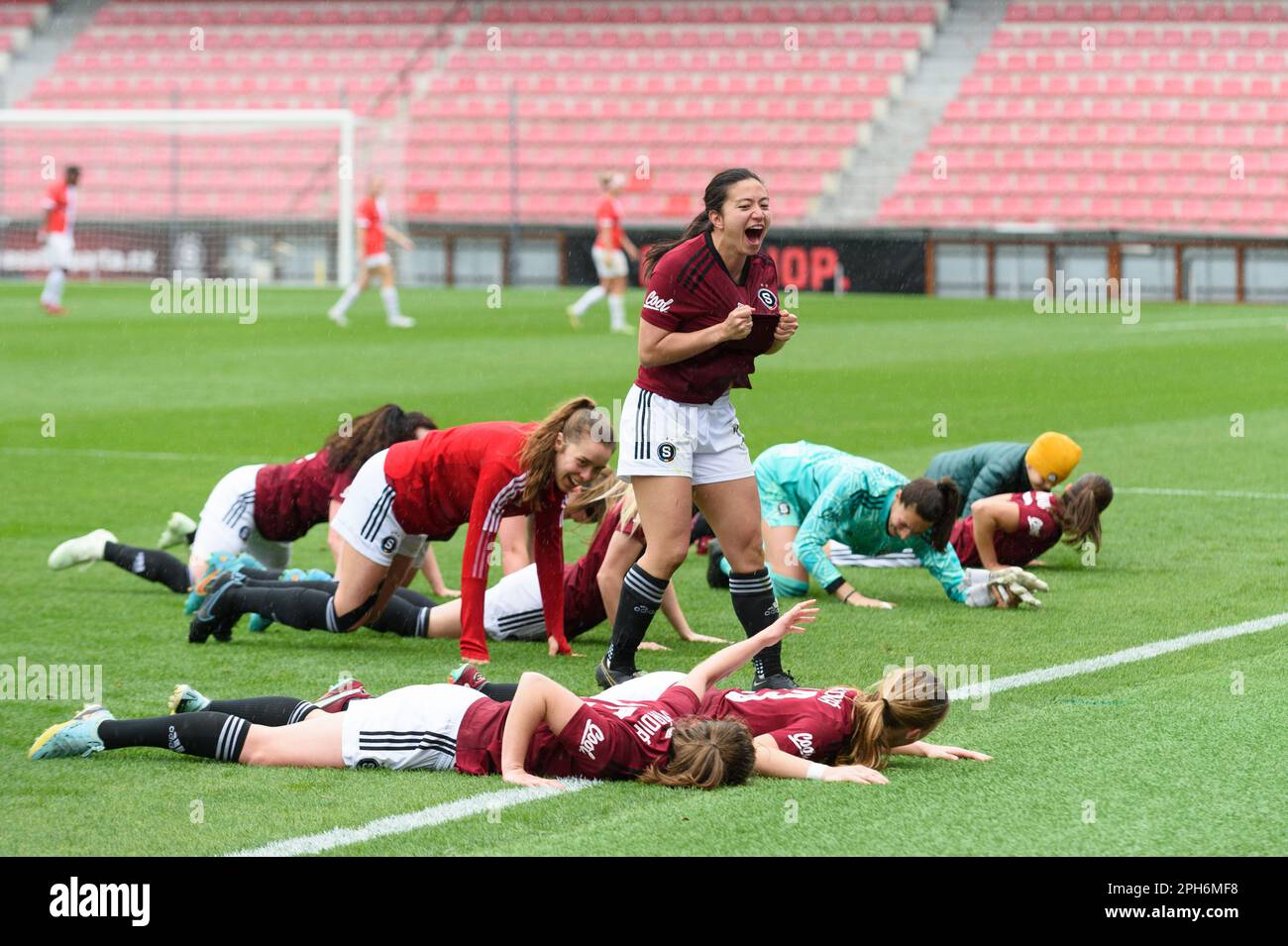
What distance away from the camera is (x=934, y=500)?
26.9 feet

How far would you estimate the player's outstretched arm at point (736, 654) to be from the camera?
5684 mm

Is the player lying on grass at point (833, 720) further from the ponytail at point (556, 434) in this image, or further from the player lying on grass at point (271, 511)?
the player lying on grass at point (271, 511)

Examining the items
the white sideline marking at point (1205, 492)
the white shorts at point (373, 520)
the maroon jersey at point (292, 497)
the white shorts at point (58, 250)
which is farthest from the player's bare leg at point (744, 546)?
the white shorts at point (58, 250)

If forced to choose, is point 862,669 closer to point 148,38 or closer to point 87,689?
point 87,689

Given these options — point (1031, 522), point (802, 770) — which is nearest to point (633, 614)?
point (802, 770)

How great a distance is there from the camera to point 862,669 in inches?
285

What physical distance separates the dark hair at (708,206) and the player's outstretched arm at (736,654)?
151 centimetres

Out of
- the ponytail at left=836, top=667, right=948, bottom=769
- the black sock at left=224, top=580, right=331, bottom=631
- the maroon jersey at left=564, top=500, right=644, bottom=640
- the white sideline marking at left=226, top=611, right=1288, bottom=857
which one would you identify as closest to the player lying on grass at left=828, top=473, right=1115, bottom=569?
the maroon jersey at left=564, top=500, right=644, bottom=640

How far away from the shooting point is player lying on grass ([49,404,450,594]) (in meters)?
8.55

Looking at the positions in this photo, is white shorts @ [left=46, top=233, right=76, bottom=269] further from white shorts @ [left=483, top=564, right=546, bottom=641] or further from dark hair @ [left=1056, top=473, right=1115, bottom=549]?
dark hair @ [left=1056, top=473, right=1115, bottom=549]

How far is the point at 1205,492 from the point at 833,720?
24.3ft

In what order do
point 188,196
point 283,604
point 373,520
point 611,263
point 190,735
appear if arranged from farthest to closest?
1. point 188,196
2. point 611,263
3. point 283,604
4. point 373,520
5. point 190,735

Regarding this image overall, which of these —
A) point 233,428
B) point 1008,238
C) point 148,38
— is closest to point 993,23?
point 1008,238

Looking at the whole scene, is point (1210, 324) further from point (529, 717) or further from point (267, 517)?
point (529, 717)
